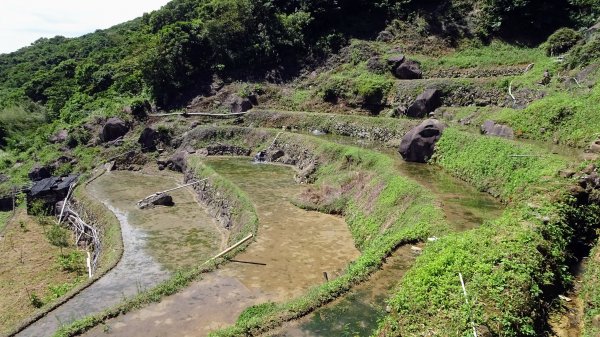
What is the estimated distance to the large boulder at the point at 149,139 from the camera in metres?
44.5

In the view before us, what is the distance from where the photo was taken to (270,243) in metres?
19.4

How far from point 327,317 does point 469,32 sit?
4050 cm

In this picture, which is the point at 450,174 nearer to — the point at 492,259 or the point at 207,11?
the point at 492,259

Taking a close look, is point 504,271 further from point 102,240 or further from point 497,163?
point 102,240

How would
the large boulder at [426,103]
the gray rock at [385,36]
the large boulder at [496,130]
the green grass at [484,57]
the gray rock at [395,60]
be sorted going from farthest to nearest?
the gray rock at [385,36] < the gray rock at [395,60] < the green grass at [484,57] < the large boulder at [426,103] < the large boulder at [496,130]

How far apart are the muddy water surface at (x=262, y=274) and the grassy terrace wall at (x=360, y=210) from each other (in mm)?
918

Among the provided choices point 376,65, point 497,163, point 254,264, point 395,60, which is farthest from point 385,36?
point 254,264

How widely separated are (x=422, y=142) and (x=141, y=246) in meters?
16.0

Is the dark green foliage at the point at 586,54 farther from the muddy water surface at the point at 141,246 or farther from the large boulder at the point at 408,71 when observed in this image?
the muddy water surface at the point at 141,246

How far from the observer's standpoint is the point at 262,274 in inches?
646

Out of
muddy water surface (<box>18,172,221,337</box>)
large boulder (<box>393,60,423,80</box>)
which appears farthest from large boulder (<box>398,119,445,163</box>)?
large boulder (<box>393,60,423,80</box>)

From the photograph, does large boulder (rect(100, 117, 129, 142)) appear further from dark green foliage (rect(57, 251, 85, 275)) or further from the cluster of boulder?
the cluster of boulder

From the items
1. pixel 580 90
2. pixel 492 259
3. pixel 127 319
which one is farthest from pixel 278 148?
pixel 492 259

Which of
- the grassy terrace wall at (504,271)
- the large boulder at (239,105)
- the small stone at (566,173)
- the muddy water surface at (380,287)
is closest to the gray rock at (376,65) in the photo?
the large boulder at (239,105)
